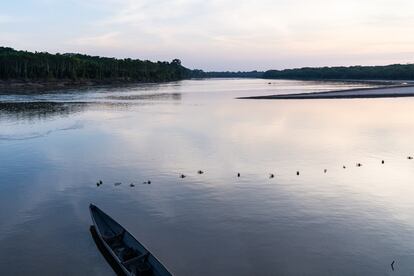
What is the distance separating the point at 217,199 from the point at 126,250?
8794 mm

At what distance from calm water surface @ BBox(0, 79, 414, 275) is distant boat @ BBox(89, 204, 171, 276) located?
802 millimetres

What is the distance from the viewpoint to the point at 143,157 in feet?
116

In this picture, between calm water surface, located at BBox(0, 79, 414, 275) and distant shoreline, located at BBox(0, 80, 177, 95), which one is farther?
distant shoreline, located at BBox(0, 80, 177, 95)

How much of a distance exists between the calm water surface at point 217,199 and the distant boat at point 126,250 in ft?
2.63

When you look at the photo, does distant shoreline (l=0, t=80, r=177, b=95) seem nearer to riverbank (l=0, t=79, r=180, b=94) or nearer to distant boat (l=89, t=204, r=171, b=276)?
riverbank (l=0, t=79, r=180, b=94)

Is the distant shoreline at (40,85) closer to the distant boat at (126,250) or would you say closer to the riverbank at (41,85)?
the riverbank at (41,85)

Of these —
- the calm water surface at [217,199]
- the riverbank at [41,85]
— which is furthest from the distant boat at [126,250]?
the riverbank at [41,85]

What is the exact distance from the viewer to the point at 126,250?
16453 millimetres

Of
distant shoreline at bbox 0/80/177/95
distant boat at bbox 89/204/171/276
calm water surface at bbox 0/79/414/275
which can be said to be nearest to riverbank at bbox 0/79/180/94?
distant shoreline at bbox 0/80/177/95

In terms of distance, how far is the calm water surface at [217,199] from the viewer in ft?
56.3

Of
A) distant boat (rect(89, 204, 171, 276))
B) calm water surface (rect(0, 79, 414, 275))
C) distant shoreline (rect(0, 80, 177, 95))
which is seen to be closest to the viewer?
distant boat (rect(89, 204, 171, 276))

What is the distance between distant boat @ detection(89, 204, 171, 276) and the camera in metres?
14.6

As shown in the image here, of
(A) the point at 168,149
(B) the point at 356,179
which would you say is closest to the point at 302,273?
(B) the point at 356,179

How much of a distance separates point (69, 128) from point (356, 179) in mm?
36951
